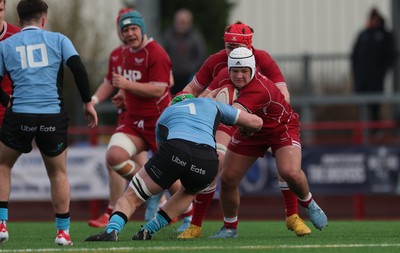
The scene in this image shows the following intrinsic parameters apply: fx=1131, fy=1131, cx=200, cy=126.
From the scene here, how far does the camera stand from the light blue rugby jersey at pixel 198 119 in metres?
9.27

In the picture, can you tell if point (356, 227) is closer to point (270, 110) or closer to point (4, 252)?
point (270, 110)

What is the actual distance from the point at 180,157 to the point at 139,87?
3.12 meters

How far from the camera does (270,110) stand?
394 inches

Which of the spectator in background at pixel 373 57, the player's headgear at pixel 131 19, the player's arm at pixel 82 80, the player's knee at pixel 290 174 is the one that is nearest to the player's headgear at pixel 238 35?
the player's knee at pixel 290 174

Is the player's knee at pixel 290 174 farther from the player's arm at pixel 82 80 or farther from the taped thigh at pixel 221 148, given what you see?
the player's arm at pixel 82 80

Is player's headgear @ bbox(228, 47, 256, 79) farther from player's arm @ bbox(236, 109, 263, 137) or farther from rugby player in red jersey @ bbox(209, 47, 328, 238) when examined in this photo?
player's arm @ bbox(236, 109, 263, 137)

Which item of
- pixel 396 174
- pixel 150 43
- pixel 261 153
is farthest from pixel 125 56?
pixel 396 174

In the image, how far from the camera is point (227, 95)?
32.0 ft

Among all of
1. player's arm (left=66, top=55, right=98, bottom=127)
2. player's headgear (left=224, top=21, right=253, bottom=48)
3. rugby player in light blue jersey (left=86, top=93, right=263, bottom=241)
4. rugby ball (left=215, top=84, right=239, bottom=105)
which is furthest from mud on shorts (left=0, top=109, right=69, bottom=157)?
player's headgear (left=224, top=21, right=253, bottom=48)

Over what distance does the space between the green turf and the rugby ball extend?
3.96 ft

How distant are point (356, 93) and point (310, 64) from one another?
92 cm

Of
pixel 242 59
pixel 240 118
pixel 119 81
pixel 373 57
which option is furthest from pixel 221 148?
pixel 373 57

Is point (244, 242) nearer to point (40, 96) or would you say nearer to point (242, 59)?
point (242, 59)

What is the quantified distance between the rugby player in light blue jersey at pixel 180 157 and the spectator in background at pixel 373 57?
950cm
